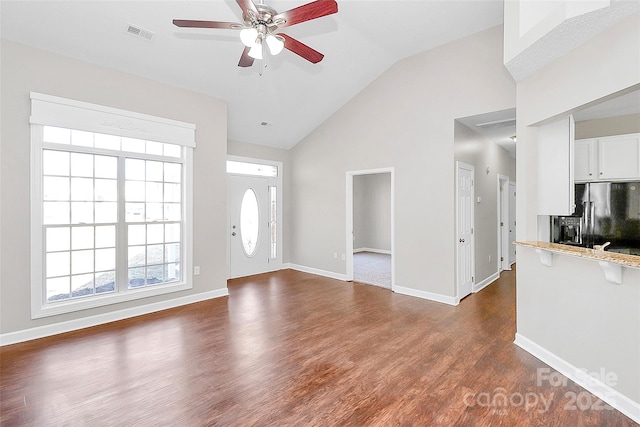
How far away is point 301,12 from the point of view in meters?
2.10

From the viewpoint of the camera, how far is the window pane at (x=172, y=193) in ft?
14.3

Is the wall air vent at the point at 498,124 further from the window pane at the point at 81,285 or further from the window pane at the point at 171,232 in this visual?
the window pane at the point at 81,285

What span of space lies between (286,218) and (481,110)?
14.8 feet

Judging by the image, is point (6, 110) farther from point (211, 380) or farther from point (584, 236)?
point (584, 236)

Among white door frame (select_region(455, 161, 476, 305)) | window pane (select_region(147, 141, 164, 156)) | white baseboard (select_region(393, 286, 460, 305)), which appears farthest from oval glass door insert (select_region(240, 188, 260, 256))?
white door frame (select_region(455, 161, 476, 305))

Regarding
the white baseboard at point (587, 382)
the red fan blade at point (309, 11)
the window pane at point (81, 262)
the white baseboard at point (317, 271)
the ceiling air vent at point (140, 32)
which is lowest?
the white baseboard at point (587, 382)

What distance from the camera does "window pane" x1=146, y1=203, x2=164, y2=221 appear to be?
4.18m

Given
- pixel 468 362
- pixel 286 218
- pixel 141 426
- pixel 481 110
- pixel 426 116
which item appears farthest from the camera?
pixel 286 218

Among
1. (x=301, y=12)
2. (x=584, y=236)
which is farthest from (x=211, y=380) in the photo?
(x=584, y=236)

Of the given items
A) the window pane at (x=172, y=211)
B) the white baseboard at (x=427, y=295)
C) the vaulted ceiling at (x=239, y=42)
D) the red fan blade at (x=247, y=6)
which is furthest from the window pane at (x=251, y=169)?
the red fan blade at (x=247, y=6)

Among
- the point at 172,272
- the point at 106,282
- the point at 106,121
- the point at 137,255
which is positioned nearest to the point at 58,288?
the point at 106,282

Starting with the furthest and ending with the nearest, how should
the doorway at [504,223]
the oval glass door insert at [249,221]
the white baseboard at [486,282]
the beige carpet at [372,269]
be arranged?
the doorway at [504,223], the oval glass door insert at [249,221], the beige carpet at [372,269], the white baseboard at [486,282]

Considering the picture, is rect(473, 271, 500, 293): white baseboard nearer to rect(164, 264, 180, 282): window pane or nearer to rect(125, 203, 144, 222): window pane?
rect(164, 264, 180, 282): window pane

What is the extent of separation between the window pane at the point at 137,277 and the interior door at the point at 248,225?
2064mm
